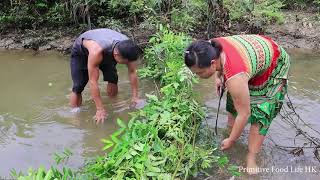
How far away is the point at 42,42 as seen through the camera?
8.24 m

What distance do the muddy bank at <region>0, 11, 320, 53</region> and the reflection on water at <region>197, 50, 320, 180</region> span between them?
0.98 m

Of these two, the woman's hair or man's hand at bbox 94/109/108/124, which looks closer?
the woman's hair

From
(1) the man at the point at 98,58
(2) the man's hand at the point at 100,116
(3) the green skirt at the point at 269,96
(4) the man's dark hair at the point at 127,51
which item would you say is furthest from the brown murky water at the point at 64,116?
(4) the man's dark hair at the point at 127,51

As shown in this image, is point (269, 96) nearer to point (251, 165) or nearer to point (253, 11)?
point (251, 165)

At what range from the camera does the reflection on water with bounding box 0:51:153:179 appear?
4.55m

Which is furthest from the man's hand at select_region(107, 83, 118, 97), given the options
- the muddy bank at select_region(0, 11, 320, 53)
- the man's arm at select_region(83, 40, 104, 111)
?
the muddy bank at select_region(0, 11, 320, 53)

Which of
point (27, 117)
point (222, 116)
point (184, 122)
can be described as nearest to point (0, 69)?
point (27, 117)

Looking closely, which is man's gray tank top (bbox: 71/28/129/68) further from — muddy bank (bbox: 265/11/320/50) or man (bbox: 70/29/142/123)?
muddy bank (bbox: 265/11/320/50)

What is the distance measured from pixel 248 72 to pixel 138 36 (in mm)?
4905

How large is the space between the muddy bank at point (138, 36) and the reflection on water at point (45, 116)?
29.0 inches

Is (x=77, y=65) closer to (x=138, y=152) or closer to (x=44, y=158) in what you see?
(x=44, y=158)

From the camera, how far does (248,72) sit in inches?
131

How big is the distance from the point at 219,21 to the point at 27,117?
422cm

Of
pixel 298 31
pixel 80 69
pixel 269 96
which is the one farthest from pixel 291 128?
pixel 298 31
